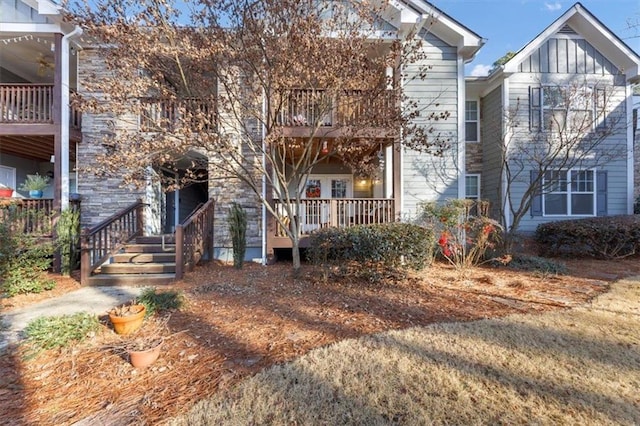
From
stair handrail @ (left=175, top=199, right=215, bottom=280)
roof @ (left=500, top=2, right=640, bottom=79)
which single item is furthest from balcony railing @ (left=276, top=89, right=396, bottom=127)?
roof @ (left=500, top=2, right=640, bottom=79)

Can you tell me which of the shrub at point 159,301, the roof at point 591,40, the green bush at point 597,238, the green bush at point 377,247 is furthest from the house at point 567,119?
the shrub at point 159,301

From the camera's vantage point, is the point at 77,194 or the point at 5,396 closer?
the point at 5,396

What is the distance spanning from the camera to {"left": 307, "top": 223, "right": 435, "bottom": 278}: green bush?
566 centimetres

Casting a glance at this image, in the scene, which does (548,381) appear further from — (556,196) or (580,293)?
(556,196)

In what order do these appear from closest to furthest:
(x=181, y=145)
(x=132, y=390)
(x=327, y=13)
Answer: (x=132, y=390) < (x=181, y=145) < (x=327, y=13)

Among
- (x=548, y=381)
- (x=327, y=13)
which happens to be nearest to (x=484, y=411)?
(x=548, y=381)

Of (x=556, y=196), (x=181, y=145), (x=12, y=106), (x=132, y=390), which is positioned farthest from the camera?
(x=556, y=196)

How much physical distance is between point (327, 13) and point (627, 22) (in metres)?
8.21

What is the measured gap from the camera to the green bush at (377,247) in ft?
18.6

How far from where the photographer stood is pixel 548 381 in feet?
8.78

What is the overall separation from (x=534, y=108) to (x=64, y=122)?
13797 mm

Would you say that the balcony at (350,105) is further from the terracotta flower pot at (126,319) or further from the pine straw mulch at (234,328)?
the terracotta flower pot at (126,319)

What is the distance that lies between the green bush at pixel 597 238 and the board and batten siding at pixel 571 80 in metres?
1.18

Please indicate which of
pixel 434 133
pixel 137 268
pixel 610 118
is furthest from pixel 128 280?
Result: pixel 610 118
